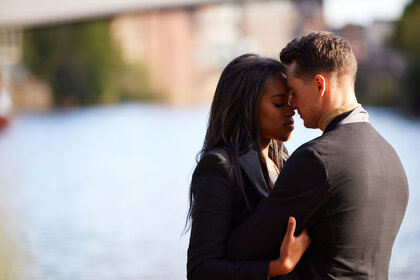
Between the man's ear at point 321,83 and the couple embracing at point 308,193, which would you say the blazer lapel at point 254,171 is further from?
the man's ear at point 321,83

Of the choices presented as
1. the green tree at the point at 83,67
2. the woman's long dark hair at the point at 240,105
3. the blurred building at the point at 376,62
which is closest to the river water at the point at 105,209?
the woman's long dark hair at the point at 240,105

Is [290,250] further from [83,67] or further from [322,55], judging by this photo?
[83,67]

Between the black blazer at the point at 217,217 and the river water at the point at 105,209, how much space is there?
0.39 metres

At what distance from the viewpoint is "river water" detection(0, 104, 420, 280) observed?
19.8 feet

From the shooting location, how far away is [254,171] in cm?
179

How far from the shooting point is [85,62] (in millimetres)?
48500

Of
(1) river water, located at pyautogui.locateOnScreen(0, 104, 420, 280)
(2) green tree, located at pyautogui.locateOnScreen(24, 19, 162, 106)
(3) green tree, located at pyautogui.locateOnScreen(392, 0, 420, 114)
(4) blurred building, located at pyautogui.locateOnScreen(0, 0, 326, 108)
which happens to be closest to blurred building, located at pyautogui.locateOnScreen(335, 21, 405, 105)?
(3) green tree, located at pyautogui.locateOnScreen(392, 0, 420, 114)

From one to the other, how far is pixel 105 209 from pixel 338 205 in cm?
744

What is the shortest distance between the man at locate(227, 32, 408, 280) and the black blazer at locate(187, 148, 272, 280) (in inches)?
1.3

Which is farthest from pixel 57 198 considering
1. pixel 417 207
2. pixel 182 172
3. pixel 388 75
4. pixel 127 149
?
pixel 388 75

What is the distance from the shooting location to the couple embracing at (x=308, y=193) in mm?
1606

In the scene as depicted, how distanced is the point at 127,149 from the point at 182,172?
5.06 meters

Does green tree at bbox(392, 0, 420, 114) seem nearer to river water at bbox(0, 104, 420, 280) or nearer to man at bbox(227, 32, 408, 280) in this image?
river water at bbox(0, 104, 420, 280)

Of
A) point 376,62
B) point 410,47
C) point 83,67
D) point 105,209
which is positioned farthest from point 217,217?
point 83,67
